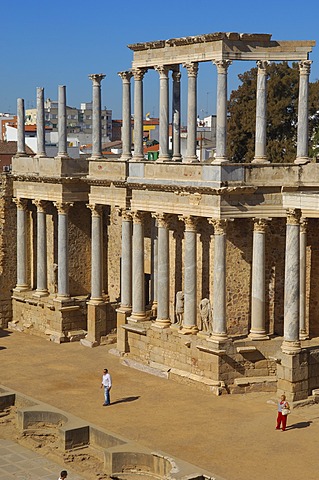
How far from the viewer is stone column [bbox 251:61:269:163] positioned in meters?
29.2

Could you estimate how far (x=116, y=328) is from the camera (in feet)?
120

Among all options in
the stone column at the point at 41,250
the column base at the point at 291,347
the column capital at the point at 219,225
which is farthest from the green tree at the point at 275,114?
the column base at the point at 291,347

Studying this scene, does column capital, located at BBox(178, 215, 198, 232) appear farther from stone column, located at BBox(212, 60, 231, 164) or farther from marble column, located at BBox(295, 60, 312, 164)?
marble column, located at BBox(295, 60, 312, 164)

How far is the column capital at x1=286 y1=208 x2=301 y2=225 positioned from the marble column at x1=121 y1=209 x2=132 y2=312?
846cm

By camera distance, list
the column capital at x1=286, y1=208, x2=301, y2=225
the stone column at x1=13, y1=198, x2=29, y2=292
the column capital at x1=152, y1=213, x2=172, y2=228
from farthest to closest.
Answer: the stone column at x1=13, y1=198, x2=29, y2=292 < the column capital at x1=152, y1=213, x2=172, y2=228 < the column capital at x1=286, y1=208, x2=301, y2=225

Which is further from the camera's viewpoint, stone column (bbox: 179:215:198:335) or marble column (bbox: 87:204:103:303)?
marble column (bbox: 87:204:103:303)

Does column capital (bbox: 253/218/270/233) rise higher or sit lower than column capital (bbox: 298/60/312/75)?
lower

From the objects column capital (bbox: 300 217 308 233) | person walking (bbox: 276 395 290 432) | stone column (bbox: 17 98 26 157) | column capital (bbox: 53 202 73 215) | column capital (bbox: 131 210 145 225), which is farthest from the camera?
stone column (bbox: 17 98 26 157)

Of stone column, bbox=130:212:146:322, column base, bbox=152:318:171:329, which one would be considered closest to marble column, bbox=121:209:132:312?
stone column, bbox=130:212:146:322

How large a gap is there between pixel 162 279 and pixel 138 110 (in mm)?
6157

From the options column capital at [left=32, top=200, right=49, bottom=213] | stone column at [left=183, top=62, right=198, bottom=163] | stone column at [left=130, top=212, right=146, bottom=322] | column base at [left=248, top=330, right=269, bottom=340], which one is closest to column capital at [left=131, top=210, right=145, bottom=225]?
Result: stone column at [left=130, top=212, right=146, bottom=322]

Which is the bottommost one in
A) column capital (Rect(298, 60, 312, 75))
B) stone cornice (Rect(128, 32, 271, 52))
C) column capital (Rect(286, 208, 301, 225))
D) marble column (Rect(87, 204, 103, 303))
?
marble column (Rect(87, 204, 103, 303))

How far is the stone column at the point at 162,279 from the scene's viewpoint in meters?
31.6

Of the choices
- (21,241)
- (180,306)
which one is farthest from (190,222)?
(21,241)
